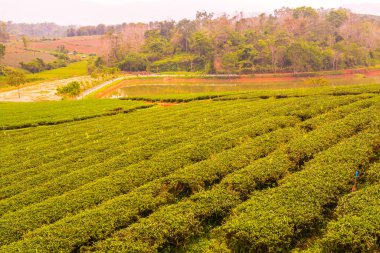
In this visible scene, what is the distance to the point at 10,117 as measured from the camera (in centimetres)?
4016

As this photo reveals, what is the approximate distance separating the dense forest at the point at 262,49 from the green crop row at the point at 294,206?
92.2 meters

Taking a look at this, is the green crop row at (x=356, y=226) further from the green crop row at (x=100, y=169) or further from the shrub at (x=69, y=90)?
the shrub at (x=69, y=90)

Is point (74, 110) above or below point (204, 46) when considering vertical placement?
below

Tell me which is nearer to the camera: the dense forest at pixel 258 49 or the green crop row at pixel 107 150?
the green crop row at pixel 107 150

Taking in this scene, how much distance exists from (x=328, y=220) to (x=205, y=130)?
1404 centimetres

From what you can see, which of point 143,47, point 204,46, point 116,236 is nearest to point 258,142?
point 116,236

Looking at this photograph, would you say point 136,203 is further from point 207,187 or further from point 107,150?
point 107,150

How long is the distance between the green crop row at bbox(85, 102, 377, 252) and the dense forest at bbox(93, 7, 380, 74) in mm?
91142

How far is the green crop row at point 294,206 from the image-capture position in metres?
11.1

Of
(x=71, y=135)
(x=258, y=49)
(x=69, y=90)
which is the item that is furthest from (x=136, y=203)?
(x=258, y=49)

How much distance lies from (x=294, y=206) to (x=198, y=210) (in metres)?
3.68

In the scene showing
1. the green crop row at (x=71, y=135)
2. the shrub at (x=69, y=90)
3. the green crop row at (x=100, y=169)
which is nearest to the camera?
the green crop row at (x=100, y=169)

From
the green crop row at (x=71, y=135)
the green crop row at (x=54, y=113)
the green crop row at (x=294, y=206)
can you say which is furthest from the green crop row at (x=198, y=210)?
the green crop row at (x=54, y=113)

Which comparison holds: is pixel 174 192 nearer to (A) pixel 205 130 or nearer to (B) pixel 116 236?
(B) pixel 116 236
